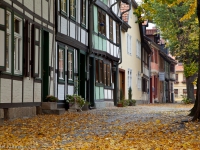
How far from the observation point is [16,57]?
16781 millimetres

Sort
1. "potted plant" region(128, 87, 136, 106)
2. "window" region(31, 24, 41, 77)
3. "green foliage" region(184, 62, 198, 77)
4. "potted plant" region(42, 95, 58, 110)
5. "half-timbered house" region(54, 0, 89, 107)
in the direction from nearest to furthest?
1. "window" region(31, 24, 41, 77)
2. "potted plant" region(42, 95, 58, 110)
3. "half-timbered house" region(54, 0, 89, 107)
4. "potted plant" region(128, 87, 136, 106)
5. "green foliage" region(184, 62, 198, 77)

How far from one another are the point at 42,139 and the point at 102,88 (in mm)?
20420

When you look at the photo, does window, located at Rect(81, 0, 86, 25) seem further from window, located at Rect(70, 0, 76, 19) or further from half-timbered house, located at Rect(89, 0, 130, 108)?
window, located at Rect(70, 0, 76, 19)

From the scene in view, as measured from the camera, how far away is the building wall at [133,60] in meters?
40.3

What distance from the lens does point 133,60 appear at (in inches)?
1756

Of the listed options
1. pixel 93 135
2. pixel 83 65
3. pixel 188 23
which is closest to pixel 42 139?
pixel 93 135

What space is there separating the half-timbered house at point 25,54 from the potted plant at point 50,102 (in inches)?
9.5

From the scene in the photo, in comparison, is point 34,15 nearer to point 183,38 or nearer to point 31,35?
point 31,35

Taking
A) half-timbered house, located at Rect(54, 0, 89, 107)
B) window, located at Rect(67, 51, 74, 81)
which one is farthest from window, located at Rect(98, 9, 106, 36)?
window, located at Rect(67, 51, 74, 81)

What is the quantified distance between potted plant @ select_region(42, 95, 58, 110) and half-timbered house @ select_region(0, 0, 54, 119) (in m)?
0.24

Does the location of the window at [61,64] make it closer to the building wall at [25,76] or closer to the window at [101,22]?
→ the building wall at [25,76]

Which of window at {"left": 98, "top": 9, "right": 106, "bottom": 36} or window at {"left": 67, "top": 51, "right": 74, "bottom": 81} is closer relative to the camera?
window at {"left": 67, "top": 51, "right": 74, "bottom": 81}

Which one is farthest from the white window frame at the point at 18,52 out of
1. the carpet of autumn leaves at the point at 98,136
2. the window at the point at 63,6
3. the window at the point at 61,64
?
the window at the point at 63,6

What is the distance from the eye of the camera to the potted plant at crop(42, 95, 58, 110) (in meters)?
19.4
